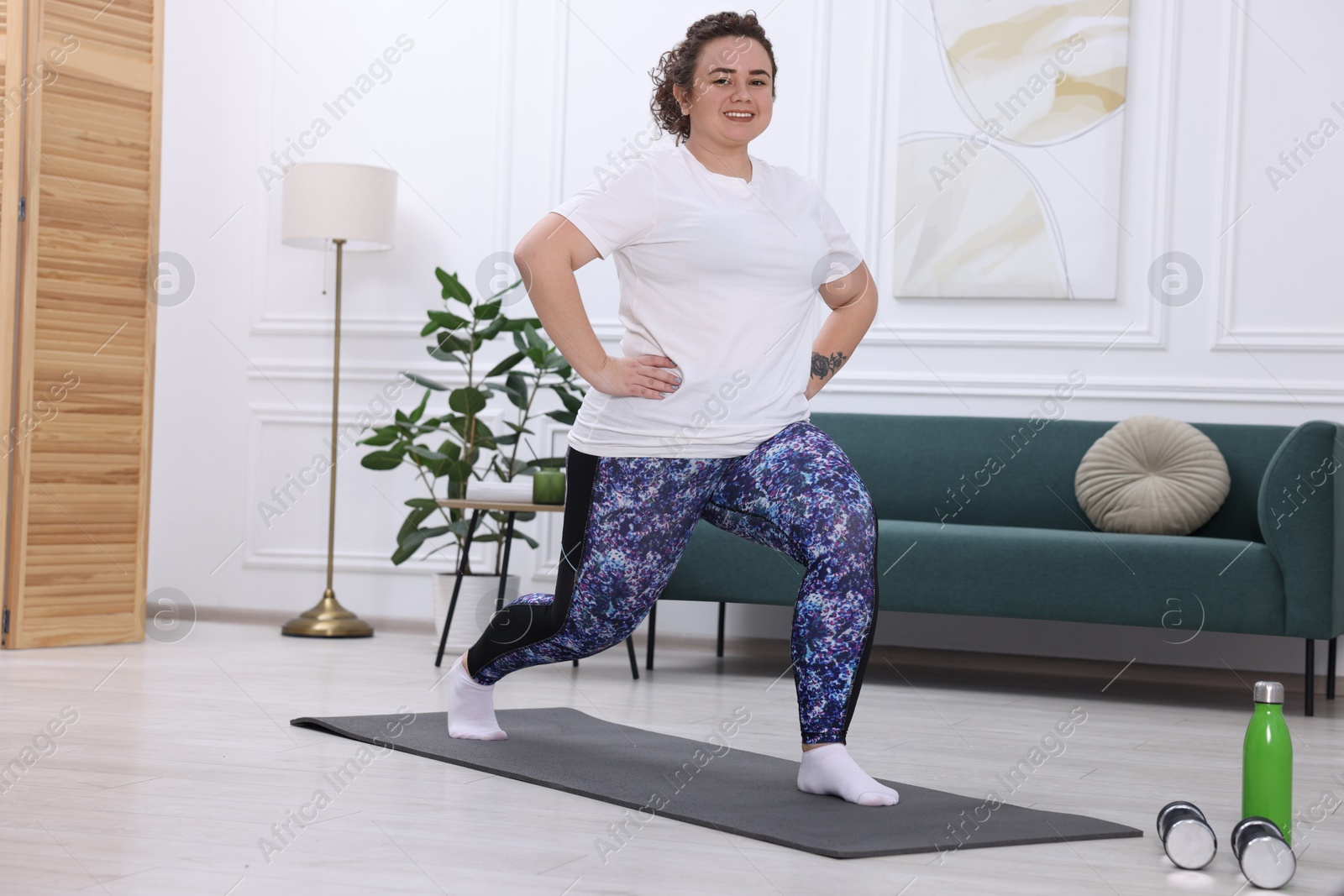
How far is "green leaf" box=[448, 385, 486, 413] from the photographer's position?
405 centimetres

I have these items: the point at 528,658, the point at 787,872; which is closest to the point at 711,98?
the point at 528,658

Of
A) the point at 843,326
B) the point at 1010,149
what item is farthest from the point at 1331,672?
the point at 843,326

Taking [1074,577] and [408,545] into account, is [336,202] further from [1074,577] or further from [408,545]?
[1074,577]

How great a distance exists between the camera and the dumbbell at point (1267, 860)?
1.59 m

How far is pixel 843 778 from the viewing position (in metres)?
1.98

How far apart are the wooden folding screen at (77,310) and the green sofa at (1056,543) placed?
167 cm

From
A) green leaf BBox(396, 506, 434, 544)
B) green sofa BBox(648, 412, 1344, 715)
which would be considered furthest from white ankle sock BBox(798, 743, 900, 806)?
green leaf BBox(396, 506, 434, 544)

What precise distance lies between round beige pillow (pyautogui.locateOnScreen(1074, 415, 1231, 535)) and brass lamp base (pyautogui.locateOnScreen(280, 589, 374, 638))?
2338 mm

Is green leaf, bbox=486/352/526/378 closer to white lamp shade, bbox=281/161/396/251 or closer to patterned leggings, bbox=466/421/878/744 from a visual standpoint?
white lamp shade, bbox=281/161/396/251

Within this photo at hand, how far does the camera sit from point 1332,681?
3.60 m

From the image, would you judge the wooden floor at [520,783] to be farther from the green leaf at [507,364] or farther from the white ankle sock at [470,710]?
the green leaf at [507,364]

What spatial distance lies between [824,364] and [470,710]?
919mm

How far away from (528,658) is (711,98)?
991 mm

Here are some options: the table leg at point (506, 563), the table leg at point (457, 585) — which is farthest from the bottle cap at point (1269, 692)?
the table leg at point (457, 585)
